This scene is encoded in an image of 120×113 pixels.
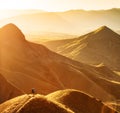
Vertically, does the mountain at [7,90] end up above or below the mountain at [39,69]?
above

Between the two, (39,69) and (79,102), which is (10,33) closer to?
(39,69)

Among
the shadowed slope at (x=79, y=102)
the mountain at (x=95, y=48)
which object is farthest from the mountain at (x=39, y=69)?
the mountain at (x=95, y=48)

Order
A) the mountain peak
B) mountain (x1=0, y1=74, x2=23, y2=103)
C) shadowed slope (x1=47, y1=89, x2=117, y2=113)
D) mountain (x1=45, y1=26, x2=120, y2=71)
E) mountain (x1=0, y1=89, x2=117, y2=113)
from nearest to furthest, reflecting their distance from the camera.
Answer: mountain (x1=0, y1=89, x2=117, y2=113) < shadowed slope (x1=47, y1=89, x2=117, y2=113) < mountain (x1=0, y1=74, x2=23, y2=103) < the mountain peak < mountain (x1=45, y1=26, x2=120, y2=71)

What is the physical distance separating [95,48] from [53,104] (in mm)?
109126

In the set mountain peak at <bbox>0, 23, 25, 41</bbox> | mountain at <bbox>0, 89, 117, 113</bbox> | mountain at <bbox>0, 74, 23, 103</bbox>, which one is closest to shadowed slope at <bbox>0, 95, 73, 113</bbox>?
mountain at <bbox>0, 89, 117, 113</bbox>

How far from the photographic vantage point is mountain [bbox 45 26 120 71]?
119 meters

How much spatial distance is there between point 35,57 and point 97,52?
69751 millimetres

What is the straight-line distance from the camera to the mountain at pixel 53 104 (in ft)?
72.4

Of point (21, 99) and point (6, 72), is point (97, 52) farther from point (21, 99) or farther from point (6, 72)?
point (21, 99)

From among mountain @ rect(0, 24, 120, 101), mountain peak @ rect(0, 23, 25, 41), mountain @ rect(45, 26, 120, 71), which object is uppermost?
mountain peak @ rect(0, 23, 25, 41)

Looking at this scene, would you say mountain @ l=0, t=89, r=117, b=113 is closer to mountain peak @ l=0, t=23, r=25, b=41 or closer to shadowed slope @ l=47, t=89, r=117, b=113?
shadowed slope @ l=47, t=89, r=117, b=113

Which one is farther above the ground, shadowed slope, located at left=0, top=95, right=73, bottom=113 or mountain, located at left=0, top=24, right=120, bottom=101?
shadowed slope, located at left=0, top=95, right=73, bottom=113

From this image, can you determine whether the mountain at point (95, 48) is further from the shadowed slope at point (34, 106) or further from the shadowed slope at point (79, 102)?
the shadowed slope at point (34, 106)

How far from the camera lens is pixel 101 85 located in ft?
211
